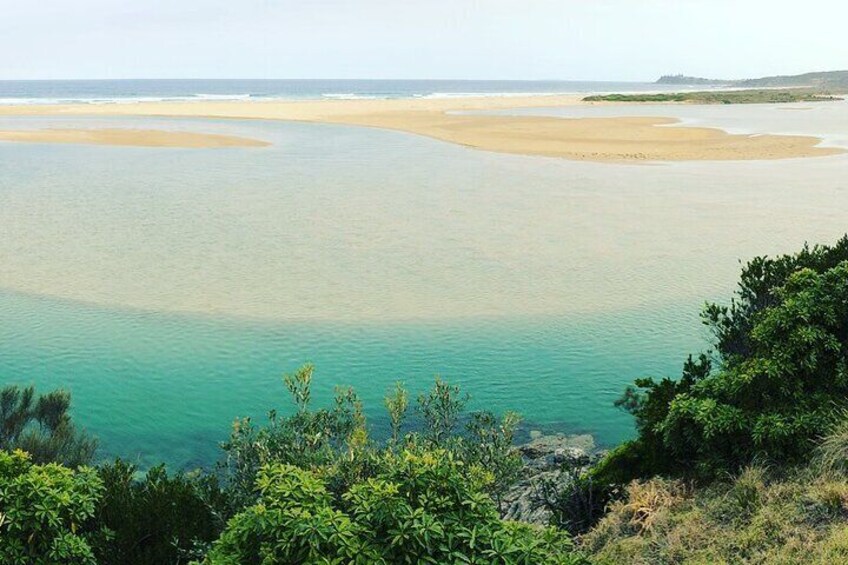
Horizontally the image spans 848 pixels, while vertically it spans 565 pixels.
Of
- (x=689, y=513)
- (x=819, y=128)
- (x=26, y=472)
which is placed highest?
(x=819, y=128)

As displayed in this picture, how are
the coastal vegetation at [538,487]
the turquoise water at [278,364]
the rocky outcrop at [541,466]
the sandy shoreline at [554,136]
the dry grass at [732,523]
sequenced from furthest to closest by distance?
the sandy shoreline at [554,136]
the turquoise water at [278,364]
the rocky outcrop at [541,466]
the dry grass at [732,523]
the coastal vegetation at [538,487]

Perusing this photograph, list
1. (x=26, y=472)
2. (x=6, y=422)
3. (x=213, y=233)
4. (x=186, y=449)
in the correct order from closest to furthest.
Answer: (x=26, y=472), (x=6, y=422), (x=186, y=449), (x=213, y=233)

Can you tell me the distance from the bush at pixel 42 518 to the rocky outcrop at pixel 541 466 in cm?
591

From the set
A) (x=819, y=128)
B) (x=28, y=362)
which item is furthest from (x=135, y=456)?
(x=819, y=128)

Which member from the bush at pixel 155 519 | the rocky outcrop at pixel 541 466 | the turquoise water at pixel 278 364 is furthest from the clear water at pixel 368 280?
the bush at pixel 155 519

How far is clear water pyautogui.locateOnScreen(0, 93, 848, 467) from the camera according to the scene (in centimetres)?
1755

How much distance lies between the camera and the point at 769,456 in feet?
35.4

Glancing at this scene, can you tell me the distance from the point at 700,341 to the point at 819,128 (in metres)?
61.3

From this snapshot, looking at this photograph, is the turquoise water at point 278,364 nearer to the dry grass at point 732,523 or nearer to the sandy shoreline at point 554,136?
the dry grass at point 732,523

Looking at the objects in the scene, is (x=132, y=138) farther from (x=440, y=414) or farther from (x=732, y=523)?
(x=732, y=523)

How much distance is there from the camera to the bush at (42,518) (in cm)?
815

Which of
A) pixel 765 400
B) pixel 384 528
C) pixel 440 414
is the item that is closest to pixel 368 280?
pixel 440 414

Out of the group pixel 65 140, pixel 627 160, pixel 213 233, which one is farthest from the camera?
pixel 65 140

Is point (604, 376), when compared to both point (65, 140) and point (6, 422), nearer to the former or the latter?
point (6, 422)
